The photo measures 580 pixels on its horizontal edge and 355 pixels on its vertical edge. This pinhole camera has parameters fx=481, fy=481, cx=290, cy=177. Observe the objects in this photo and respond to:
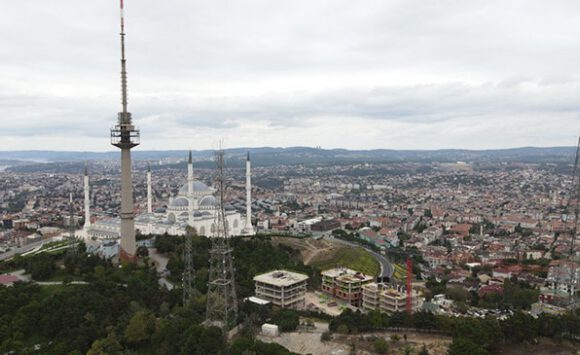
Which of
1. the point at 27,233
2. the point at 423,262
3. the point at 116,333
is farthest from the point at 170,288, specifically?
the point at 27,233

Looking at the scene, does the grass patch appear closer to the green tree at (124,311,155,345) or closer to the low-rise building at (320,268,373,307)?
the low-rise building at (320,268,373,307)

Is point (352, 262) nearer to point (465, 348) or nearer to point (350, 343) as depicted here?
point (350, 343)

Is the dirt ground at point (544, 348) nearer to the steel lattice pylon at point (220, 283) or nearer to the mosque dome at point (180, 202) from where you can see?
the steel lattice pylon at point (220, 283)

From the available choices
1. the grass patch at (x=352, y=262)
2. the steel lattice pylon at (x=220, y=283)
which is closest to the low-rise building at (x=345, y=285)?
the grass patch at (x=352, y=262)

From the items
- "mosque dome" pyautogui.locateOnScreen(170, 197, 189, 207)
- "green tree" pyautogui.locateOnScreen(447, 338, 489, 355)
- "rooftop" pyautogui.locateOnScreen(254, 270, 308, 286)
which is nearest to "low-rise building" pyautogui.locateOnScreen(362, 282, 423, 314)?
"rooftop" pyautogui.locateOnScreen(254, 270, 308, 286)

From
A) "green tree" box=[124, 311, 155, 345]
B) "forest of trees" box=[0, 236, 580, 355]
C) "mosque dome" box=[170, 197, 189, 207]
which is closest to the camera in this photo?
"forest of trees" box=[0, 236, 580, 355]

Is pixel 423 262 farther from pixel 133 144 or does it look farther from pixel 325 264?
pixel 133 144
